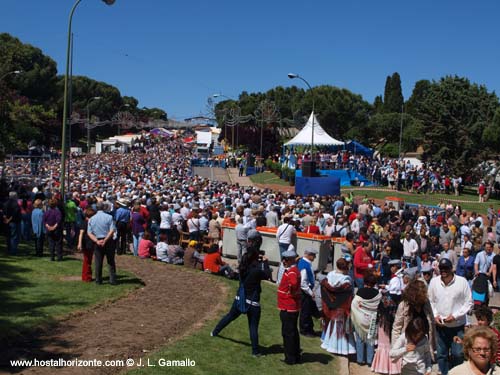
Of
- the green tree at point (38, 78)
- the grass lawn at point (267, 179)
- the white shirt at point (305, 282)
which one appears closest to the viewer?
the white shirt at point (305, 282)

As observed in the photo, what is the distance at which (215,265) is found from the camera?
12.1 meters

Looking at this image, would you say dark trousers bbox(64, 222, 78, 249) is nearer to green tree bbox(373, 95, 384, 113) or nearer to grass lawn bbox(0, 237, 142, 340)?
grass lawn bbox(0, 237, 142, 340)

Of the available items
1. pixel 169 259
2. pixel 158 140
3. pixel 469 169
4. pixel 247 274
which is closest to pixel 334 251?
pixel 169 259

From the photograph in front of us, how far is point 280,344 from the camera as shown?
806 cm

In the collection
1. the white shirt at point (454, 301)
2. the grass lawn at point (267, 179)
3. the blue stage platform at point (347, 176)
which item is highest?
the blue stage platform at point (347, 176)

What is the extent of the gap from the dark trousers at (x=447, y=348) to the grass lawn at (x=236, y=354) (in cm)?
148

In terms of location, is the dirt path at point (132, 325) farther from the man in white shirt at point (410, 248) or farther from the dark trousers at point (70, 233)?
the man in white shirt at point (410, 248)

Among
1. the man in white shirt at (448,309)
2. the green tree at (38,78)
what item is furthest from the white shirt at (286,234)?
the green tree at (38,78)

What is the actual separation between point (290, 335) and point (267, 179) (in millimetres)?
33759

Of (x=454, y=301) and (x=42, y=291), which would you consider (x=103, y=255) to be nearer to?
(x=42, y=291)

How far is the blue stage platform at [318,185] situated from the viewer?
95.7ft

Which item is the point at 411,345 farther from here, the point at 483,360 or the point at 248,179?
Result: the point at 248,179

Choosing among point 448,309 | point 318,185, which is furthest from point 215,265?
point 318,185

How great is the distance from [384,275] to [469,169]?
98.9ft
